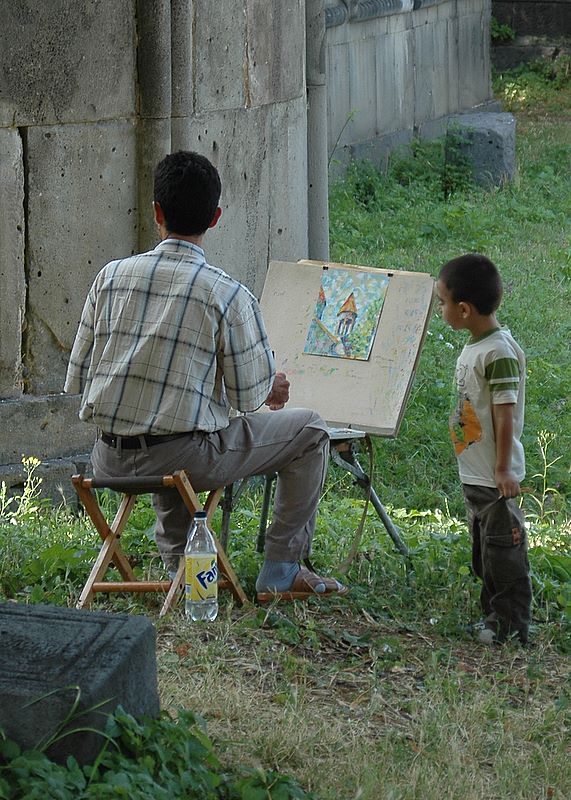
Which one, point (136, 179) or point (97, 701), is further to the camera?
point (136, 179)

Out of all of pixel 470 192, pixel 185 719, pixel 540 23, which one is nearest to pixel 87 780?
pixel 185 719

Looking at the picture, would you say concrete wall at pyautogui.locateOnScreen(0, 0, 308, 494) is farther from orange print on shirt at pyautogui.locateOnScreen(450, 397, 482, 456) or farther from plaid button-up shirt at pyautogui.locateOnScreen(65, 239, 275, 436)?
orange print on shirt at pyautogui.locateOnScreen(450, 397, 482, 456)

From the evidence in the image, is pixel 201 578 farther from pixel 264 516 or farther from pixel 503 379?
pixel 503 379

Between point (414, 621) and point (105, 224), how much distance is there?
288cm

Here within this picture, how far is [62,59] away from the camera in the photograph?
6.65m

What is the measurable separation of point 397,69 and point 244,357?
1163cm

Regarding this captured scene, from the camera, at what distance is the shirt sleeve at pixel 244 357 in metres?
4.89

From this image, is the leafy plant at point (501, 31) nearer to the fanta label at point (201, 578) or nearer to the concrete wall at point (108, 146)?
the concrete wall at point (108, 146)

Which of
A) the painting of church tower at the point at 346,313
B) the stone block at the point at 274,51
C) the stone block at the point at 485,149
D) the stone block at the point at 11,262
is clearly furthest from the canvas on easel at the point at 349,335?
the stone block at the point at 485,149

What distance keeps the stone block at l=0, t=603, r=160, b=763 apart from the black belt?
3.75 feet

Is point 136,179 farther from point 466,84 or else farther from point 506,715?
point 466,84

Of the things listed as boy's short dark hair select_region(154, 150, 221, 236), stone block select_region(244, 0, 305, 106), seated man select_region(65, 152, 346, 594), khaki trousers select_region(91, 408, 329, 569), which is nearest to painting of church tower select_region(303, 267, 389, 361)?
khaki trousers select_region(91, 408, 329, 569)

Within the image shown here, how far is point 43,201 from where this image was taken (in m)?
6.77

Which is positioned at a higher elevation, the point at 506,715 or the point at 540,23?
the point at 540,23
